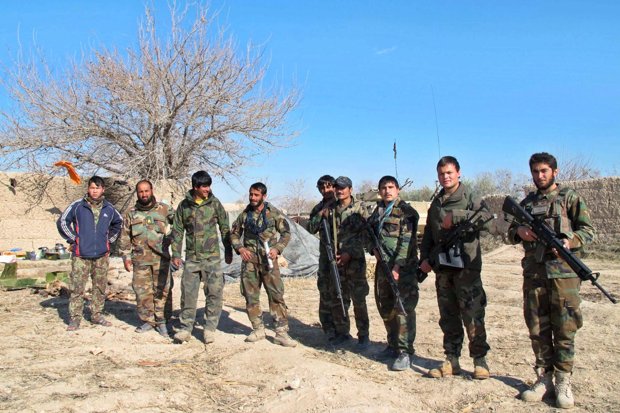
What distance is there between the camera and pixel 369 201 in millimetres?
5535

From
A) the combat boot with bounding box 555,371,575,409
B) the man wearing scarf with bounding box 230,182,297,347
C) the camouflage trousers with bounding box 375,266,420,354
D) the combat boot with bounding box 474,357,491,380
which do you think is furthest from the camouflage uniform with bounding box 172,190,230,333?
the combat boot with bounding box 555,371,575,409

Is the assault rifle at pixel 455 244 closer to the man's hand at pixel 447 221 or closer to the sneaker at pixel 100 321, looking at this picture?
the man's hand at pixel 447 221

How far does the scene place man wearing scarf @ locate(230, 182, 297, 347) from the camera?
5.18 meters

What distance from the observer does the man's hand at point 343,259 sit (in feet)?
16.1

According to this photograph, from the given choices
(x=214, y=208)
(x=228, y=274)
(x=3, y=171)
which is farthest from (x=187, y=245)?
(x=3, y=171)

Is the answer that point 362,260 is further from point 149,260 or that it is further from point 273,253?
point 149,260

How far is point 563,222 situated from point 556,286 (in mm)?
448

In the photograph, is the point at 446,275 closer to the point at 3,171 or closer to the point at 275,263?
the point at 275,263

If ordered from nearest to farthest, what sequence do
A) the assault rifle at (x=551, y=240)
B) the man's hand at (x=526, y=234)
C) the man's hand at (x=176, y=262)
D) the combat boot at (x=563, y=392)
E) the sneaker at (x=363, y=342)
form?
the assault rifle at (x=551, y=240)
the combat boot at (x=563, y=392)
the man's hand at (x=526, y=234)
the sneaker at (x=363, y=342)
the man's hand at (x=176, y=262)

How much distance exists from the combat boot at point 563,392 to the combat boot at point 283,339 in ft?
8.03

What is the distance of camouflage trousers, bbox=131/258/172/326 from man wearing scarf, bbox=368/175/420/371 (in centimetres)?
246

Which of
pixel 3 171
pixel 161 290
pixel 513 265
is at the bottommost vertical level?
pixel 513 265

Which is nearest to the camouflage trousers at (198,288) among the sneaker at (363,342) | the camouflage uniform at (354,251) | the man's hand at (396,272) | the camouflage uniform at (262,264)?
the camouflage uniform at (262,264)

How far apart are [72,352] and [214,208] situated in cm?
195
